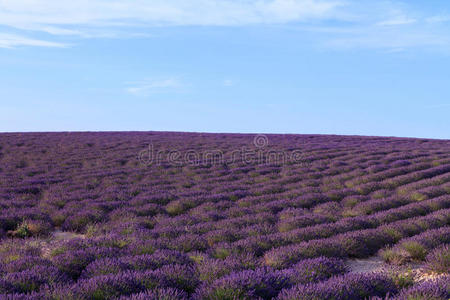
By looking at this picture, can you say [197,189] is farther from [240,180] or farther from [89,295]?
[89,295]

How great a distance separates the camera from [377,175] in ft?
42.4

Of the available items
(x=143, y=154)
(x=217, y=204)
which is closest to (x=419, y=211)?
(x=217, y=204)

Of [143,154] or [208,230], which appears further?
[143,154]

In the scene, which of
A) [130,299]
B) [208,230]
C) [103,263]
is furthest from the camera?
[208,230]

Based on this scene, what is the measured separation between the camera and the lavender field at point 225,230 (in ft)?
13.0

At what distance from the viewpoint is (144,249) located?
5.57 m

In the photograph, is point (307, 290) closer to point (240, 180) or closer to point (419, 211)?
point (419, 211)

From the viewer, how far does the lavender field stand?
3967 millimetres

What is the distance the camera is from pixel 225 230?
6555 mm

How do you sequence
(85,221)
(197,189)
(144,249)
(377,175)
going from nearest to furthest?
1. (144,249)
2. (85,221)
3. (197,189)
4. (377,175)

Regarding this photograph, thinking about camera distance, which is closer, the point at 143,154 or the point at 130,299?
the point at 130,299

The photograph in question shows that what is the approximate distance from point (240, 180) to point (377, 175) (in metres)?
4.61

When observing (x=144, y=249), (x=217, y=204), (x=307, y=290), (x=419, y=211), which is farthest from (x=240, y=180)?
(x=307, y=290)

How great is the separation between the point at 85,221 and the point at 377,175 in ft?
30.9
